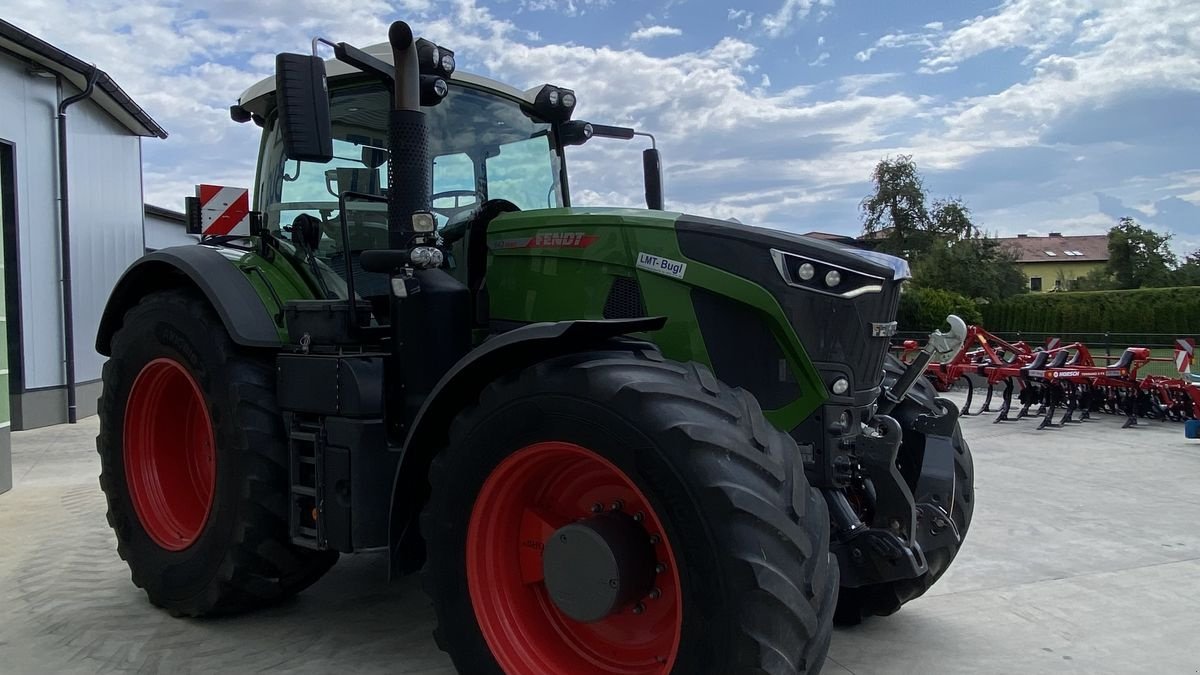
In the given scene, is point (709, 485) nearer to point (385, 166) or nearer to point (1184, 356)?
point (385, 166)

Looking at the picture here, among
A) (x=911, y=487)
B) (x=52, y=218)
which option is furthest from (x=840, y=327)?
(x=52, y=218)

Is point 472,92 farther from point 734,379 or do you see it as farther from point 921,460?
point 921,460

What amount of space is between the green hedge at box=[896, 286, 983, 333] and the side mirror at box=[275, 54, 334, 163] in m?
25.0

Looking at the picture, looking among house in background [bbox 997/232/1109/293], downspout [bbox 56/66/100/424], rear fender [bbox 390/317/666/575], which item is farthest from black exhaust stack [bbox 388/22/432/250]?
house in background [bbox 997/232/1109/293]

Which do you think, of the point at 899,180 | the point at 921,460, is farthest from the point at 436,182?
the point at 899,180

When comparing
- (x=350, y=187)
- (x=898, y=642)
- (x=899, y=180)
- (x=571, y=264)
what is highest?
(x=899, y=180)

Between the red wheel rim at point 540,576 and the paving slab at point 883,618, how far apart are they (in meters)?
0.65

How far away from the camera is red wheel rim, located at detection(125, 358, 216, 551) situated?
4.61 metres

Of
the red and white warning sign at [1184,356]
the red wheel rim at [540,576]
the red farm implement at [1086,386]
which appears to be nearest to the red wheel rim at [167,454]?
the red wheel rim at [540,576]

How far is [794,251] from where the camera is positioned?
130 inches

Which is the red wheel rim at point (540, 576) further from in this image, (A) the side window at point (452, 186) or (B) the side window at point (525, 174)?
(B) the side window at point (525, 174)

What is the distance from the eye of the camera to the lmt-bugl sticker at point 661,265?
3369 mm

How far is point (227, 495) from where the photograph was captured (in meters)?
4.04

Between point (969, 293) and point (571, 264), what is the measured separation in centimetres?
4417
